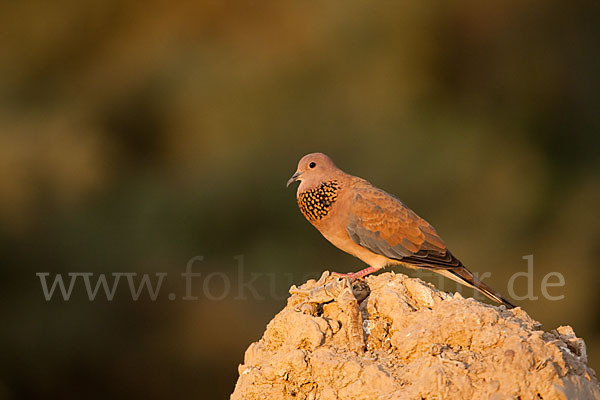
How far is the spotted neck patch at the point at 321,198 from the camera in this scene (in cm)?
568

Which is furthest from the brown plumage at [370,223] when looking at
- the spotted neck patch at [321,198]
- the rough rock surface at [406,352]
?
the rough rock surface at [406,352]

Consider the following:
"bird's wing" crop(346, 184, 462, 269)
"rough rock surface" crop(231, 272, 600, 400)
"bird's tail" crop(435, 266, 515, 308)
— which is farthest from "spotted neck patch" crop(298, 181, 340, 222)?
"rough rock surface" crop(231, 272, 600, 400)

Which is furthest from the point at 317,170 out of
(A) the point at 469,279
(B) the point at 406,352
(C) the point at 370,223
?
(B) the point at 406,352

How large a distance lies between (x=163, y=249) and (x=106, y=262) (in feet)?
2.30

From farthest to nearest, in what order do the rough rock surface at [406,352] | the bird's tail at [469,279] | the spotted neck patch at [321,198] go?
the spotted neck patch at [321,198], the bird's tail at [469,279], the rough rock surface at [406,352]

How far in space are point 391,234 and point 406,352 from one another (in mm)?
2035

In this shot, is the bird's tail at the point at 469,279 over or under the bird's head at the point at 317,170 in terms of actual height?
under

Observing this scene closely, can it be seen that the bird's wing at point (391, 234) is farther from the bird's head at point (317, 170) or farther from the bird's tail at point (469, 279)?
the bird's head at point (317, 170)

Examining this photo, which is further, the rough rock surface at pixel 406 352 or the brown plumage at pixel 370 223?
the brown plumage at pixel 370 223

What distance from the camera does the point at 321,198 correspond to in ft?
18.7

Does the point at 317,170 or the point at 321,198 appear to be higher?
the point at 317,170

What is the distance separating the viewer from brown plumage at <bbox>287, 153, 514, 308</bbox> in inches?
221

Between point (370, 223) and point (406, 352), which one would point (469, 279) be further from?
point (406, 352)

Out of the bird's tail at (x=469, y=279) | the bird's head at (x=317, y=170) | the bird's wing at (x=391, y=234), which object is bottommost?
the bird's tail at (x=469, y=279)
